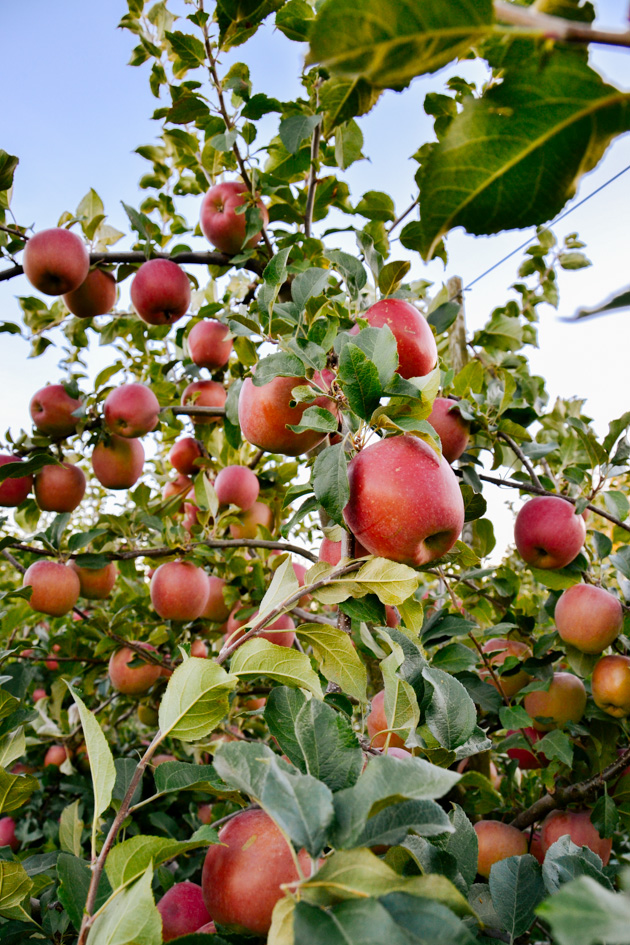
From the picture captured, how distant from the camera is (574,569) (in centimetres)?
163

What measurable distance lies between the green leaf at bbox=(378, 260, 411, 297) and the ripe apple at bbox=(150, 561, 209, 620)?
1.09 m

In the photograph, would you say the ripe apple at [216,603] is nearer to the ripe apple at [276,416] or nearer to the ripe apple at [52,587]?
the ripe apple at [52,587]

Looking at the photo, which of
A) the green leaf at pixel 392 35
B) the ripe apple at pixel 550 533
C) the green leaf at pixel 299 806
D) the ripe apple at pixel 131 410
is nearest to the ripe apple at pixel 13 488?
the ripe apple at pixel 131 410

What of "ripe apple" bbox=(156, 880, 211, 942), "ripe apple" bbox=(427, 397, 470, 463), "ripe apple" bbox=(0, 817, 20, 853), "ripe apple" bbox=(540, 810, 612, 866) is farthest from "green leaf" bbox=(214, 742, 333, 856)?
"ripe apple" bbox=(0, 817, 20, 853)

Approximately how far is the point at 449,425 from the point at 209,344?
3.51ft

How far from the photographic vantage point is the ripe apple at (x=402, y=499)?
78 centimetres

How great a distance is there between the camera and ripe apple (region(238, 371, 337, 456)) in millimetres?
1034

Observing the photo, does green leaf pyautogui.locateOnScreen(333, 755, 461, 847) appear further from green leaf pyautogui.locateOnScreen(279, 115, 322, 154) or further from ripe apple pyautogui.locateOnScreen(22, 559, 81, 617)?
ripe apple pyautogui.locateOnScreen(22, 559, 81, 617)

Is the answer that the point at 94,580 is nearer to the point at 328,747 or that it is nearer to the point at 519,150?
the point at 328,747

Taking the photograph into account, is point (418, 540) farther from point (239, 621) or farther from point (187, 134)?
point (187, 134)

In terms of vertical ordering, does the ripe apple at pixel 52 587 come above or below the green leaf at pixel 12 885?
below

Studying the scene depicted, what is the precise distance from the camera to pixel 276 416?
105 cm

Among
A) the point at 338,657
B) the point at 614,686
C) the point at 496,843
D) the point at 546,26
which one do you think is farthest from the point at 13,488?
the point at 546,26

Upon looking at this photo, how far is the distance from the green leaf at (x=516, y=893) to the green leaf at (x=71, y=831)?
0.53 meters
